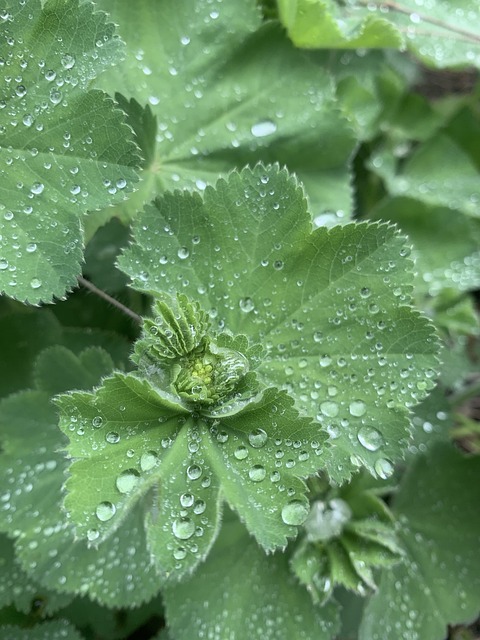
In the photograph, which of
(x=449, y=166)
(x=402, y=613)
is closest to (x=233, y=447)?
(x=402, y=613)

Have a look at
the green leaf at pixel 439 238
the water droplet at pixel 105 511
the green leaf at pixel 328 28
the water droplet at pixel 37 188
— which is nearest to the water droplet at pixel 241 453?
the water droplet at pixel 105 511

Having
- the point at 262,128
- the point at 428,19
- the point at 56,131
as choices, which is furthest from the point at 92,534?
the point at 428,19

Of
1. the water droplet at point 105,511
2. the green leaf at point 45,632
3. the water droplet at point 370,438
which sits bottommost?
the green leaf at point 45,632

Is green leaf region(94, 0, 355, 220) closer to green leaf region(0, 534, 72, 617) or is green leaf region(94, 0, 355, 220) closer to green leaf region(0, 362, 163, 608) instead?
green leaf region(0, 362, 163, 608)

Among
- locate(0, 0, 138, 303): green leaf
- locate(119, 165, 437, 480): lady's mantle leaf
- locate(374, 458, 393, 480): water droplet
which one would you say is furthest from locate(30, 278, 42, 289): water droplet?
Result: locate(374, 458, 393, 480): water droplet

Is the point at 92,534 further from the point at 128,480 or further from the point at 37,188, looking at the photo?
the point at 37,188

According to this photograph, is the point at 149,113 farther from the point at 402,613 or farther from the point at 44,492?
the point at 402,613

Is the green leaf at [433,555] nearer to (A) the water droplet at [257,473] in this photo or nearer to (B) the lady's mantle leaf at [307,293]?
(B) the lady's mantle leaf at [307,293]
